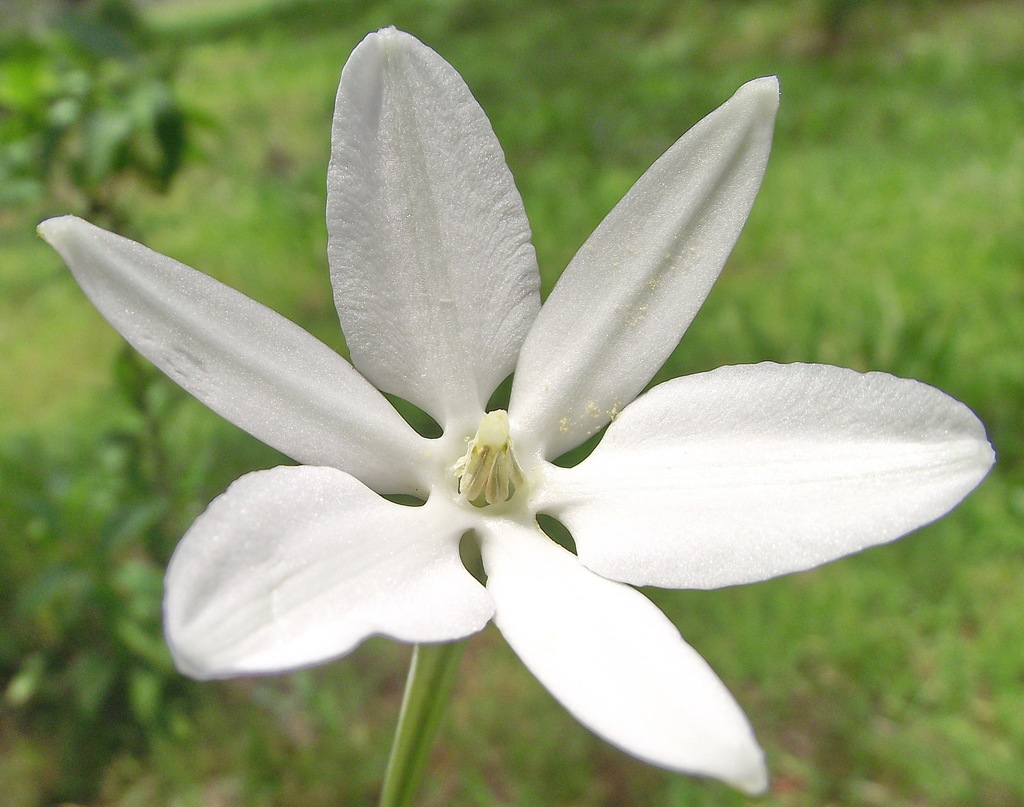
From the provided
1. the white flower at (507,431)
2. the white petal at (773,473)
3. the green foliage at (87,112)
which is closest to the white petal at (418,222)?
the white flower at (507,431)

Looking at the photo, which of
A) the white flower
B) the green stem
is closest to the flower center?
the white flower

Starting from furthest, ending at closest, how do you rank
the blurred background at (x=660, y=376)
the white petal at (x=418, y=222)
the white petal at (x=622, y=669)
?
1. the blurred background at (x=660, y=376)
2. the white petal at (x=418, y=222)
3. the white petal at (x=622, y=669)

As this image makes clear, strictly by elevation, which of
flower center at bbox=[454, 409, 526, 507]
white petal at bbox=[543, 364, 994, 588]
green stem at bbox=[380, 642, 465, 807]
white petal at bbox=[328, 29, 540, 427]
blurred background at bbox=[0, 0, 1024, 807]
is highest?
white petal at bbox=[328, 29, 540, 427]

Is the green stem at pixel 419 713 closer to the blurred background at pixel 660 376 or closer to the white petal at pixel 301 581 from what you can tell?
the white petal at pixel 301 581

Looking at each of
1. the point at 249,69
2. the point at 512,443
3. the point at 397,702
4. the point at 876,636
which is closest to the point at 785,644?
the point at 876,636

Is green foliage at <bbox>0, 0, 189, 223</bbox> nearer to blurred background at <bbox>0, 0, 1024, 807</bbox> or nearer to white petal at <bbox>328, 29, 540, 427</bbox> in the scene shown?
blurred background at <bbox>0, 0, 1024, 807</bbox>

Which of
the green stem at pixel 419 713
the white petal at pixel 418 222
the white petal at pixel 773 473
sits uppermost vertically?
the white petal at pixel 418 222
